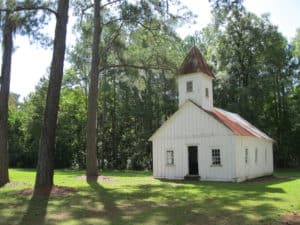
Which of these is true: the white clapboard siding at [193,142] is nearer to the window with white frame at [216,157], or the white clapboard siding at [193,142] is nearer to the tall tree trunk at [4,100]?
the window with white frame at [216,157]

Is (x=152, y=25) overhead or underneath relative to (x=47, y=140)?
overhead

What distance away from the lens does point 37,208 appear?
11.6 m

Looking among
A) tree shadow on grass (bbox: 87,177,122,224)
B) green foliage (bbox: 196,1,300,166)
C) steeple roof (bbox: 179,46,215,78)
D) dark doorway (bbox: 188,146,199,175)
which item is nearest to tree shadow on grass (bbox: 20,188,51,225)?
tree shadow on grass (bbox: 87,177,122,224)

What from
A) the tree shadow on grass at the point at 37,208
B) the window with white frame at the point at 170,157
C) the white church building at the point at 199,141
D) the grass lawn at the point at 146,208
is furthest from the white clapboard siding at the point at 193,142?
the tree shadow on grass at the point at 37,208

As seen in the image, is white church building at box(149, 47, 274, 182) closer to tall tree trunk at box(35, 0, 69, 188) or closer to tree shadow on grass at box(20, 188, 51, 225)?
tall tree trunk at box(35, 0, 69, 188)

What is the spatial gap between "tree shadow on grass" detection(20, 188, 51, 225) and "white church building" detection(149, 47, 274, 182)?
37.6 ft

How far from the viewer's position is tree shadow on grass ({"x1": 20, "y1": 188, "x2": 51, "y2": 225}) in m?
9.91

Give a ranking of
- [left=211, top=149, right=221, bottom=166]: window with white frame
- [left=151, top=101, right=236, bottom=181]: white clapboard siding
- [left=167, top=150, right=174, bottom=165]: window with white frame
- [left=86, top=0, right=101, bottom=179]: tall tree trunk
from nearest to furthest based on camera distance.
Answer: [left=151, top=101, right=236, bottom=181]: white clapboard siding → [left=211, top=149, right=221, bottom=166]: window with white frame → [left=86, top=0, right=101, bottom=179]: tall tree trunk → [left=167, top=150, right=174, bottom=165]: window with white frame

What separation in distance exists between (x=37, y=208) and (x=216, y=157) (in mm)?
13785

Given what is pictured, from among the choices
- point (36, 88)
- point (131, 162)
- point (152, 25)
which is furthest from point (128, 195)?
point (36, 88)

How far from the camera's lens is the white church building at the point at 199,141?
2311cm

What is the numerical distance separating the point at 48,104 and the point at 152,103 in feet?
96.6

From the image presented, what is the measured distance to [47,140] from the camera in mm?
14500

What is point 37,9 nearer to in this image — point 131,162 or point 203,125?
point 203,125
